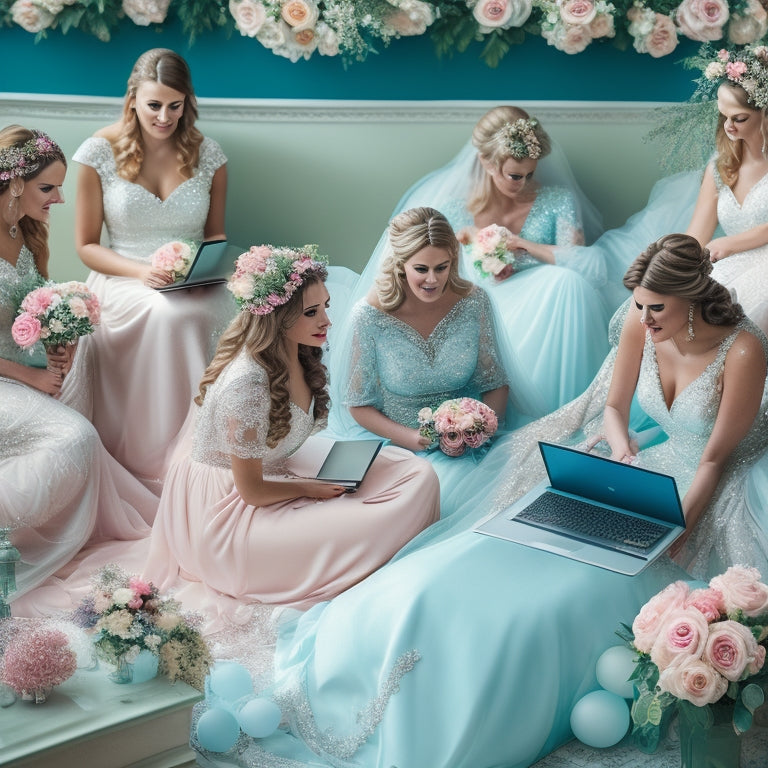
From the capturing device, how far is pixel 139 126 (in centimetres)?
549

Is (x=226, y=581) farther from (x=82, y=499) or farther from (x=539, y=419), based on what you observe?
(x=539, y=419)

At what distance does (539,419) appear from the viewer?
4.85 meters

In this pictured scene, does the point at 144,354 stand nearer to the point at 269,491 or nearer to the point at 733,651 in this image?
the point at 269,491

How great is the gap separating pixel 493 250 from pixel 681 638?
2.77m

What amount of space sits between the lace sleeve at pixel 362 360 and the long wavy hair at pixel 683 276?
1227 millimetres

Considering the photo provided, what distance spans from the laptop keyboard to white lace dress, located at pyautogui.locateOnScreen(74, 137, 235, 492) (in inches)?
74.7

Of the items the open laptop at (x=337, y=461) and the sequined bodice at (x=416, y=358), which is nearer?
the open laptop at (x=337, y=461)

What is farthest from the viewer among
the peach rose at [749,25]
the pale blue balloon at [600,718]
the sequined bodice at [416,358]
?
the peach rose at [749,25]

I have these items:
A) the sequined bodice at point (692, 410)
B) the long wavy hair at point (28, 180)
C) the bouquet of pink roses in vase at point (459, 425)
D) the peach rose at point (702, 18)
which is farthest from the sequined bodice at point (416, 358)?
the peach rose at point (702, 18)

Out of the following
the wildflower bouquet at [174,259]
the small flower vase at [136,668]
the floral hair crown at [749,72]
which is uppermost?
the floral hair crown at [749,72]

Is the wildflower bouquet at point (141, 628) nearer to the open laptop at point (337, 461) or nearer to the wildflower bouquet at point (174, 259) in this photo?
the open laptop at point (337, 461)

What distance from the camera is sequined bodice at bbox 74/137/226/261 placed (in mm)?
5480

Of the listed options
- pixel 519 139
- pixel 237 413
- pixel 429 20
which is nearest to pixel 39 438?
pixel 237 413

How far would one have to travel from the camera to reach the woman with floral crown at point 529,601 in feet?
11.4
